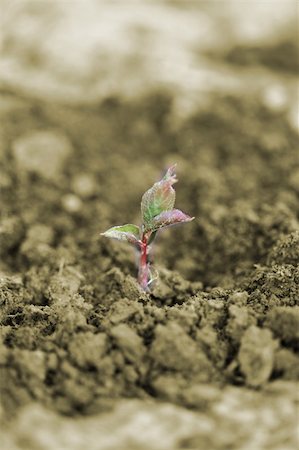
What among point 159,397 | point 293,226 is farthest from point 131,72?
point 159,397

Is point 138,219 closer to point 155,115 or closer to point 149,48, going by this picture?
point 155,115

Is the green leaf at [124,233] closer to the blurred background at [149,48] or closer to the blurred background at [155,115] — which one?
the blurred background at [155,115]

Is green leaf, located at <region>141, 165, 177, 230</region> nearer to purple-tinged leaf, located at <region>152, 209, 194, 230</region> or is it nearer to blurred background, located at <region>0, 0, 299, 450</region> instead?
purple-tinged leaf, located at <region>152, 209, 194, 230</region>

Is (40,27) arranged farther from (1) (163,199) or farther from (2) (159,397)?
(2) (159,397)

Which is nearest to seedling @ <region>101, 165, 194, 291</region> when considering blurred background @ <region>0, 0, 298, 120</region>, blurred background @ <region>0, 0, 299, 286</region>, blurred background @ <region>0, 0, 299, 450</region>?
blurred background @ <region>0, 0, 299, 450</region>

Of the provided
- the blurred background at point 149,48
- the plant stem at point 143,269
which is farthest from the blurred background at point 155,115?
the plant stem at point 143,269

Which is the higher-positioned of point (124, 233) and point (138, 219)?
point (138, 219)

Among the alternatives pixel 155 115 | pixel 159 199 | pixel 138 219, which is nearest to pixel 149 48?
pixel 155 115
